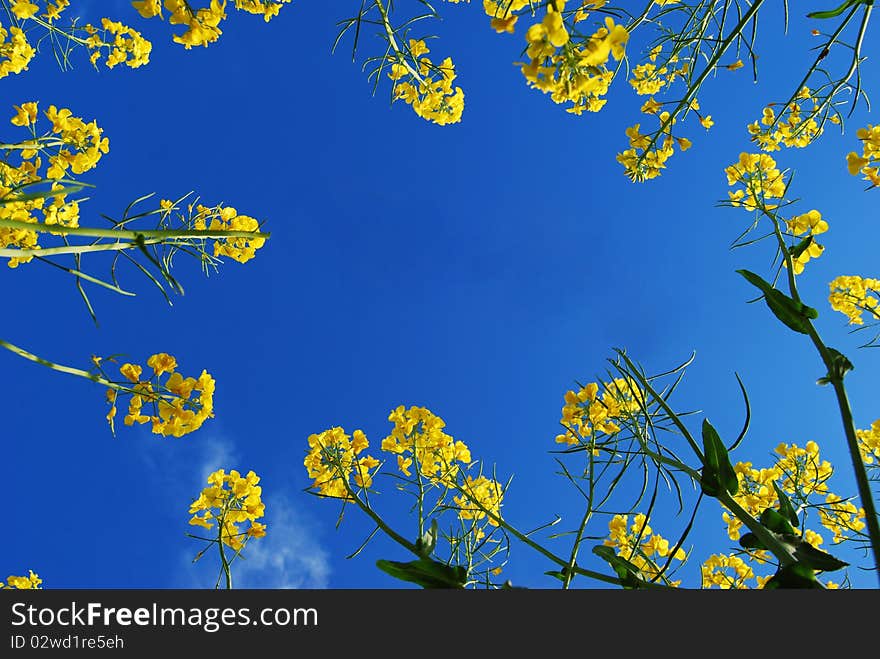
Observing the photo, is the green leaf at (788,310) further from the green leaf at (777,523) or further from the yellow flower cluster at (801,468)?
the yellow flower cluster at (801,468)

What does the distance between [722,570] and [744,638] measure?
249 cm

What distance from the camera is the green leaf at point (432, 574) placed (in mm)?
896

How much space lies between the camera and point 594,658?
1.97ft

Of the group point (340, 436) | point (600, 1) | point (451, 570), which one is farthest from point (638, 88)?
point (451, 570)

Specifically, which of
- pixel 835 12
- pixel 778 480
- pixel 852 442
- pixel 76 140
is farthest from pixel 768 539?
pixel 76 140

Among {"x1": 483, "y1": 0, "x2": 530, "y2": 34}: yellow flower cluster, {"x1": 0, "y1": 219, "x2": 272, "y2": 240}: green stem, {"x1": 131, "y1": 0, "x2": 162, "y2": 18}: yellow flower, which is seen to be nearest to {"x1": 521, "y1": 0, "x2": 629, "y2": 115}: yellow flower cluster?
{"x1": 483, "y1": 0, "x2": 530, "y2": 34}: yellow flower cluster

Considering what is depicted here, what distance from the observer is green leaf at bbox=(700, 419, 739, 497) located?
2.73 ft

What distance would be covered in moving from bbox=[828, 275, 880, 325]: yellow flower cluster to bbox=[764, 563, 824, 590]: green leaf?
210 centimetres

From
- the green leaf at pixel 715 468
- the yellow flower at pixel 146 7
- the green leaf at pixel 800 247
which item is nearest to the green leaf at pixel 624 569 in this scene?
the green leaf at pixel 715 468

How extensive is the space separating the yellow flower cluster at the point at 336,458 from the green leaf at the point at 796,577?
4.11 ft

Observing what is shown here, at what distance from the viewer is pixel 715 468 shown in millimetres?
835

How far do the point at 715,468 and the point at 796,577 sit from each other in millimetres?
170

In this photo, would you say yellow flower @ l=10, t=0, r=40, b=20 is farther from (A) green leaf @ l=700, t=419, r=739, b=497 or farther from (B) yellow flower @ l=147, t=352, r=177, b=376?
(A) green leaf @ l=700, t=419, r=739, b=497

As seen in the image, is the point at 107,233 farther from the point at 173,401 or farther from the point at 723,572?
the point at 723,572
